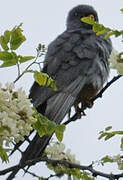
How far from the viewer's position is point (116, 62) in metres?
2.83

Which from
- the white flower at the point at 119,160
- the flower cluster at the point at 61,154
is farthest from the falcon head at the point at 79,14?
the white flower at the point at 119,160

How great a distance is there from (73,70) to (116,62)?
308 cm

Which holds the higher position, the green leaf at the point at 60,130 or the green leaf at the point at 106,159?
the green leaf at the point at 60,130

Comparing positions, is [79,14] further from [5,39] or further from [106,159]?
[5,39]

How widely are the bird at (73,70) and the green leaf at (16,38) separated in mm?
2148

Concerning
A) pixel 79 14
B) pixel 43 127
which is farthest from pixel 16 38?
pixel 79 14

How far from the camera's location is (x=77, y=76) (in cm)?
584

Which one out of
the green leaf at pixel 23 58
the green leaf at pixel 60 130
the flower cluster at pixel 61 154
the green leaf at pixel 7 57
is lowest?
the flower cluster at pixel 61 154

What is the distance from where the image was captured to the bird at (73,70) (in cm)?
523

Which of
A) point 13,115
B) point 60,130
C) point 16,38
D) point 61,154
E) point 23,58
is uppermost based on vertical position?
point 16,38

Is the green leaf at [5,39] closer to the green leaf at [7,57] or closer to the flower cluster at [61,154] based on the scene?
the green leaf at [7,57]

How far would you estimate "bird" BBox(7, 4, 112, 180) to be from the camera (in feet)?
17.2

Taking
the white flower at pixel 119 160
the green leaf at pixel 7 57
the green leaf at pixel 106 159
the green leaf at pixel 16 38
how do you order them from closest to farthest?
the green leaf at pixel 7 57 < the green leaf at pixel 16 38 < the white flower at pixel 119 160 < the green leaf at pixel 106 159

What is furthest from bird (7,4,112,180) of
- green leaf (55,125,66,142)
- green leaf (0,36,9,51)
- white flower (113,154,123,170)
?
green leaf (0,36,9,51)
